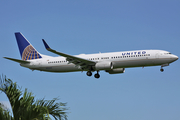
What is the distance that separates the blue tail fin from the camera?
48.1 meters

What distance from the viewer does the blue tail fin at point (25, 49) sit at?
48.1 m

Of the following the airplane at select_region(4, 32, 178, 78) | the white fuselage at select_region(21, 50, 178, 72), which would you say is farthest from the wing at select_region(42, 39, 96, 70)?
the white fuselage at select_region(21, 50, 178, 72)

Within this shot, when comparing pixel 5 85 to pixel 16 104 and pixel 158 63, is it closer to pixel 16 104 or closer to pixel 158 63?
pixel 16 104

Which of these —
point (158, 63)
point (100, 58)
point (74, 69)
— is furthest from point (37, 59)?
point (158, 63)

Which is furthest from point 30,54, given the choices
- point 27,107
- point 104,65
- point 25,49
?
point 27,107

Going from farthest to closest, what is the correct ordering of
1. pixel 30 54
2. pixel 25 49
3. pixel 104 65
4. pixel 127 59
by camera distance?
1. pixel 25 49
2. pixel 30 54
3. pixel 104 65
4. pixel 127 59

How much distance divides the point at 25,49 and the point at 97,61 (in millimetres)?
15413

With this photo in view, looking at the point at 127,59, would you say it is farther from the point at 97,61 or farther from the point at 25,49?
the point at 25,49

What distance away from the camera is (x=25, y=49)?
49.7 m

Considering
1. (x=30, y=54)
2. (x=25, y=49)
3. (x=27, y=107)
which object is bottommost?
(x=27, y=107)

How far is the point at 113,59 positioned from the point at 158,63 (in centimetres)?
668

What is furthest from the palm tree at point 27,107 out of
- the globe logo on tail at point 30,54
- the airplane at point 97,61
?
the globe logo on tail at point 30,54

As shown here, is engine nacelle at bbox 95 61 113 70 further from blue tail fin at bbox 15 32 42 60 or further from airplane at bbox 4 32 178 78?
blue tail fin at bbox 15 32 42 60

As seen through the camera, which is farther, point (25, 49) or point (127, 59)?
point (25, 49)
